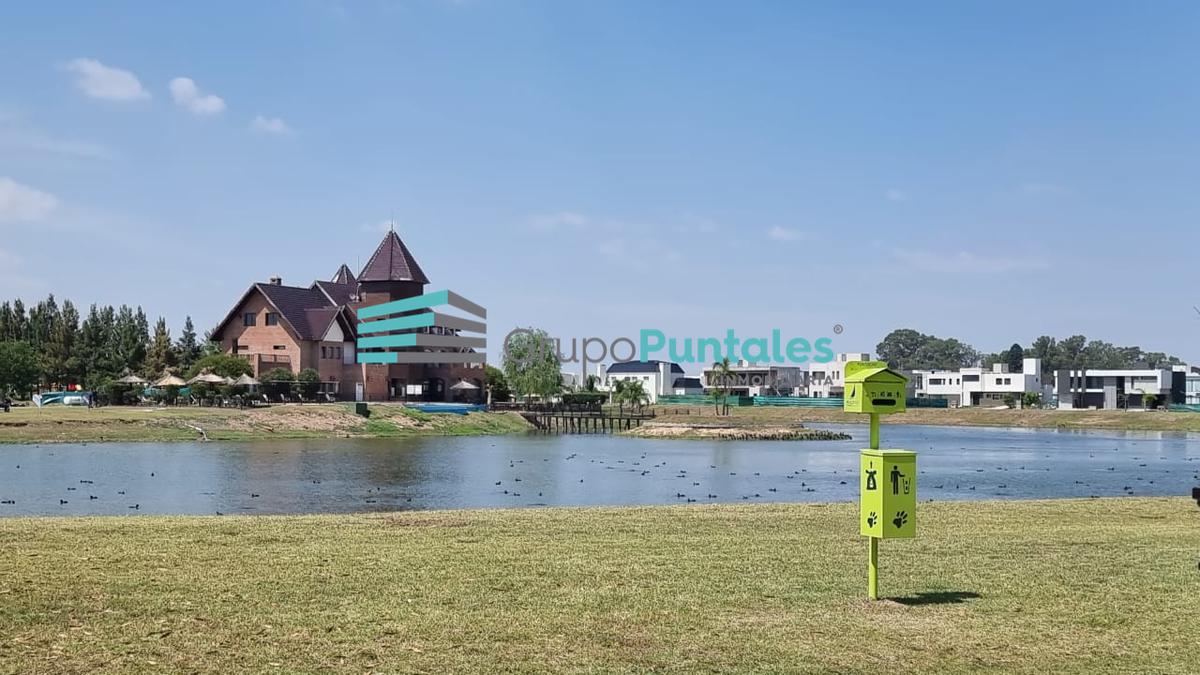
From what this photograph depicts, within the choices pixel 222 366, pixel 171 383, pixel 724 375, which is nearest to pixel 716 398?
pixel 724 375

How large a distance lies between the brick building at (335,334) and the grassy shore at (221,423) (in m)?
14.7

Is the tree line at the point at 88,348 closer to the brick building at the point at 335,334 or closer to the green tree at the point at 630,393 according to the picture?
the brick building at the point at 335,334

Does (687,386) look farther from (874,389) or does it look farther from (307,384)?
(874,389)

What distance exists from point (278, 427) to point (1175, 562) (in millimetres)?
63818

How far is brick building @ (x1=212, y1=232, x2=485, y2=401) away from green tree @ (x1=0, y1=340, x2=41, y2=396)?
1491cm

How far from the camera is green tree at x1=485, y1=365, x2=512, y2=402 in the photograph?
370ft

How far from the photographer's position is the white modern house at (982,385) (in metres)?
157

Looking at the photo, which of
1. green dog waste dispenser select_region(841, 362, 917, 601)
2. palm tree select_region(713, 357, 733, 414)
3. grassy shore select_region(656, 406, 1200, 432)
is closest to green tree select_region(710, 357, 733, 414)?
palm tree select_region(713, 357, 733, 414)

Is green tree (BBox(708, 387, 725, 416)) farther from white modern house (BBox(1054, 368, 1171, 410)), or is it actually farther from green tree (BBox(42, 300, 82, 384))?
green tree (BBox(42, 300, 82, 384))

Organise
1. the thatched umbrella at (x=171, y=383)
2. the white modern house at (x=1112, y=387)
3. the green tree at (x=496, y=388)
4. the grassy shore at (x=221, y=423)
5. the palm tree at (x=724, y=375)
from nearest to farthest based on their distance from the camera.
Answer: the grassy shore at (x=221, y=423)
the thatched umbrella at (x=171, y=383)
the green tree at (x=496, y=388)
the palm tree at (x=724, y=375)
the white modern house at (x=1112, y=387)

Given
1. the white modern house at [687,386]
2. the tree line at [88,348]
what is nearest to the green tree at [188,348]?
the tree line at [88,348]

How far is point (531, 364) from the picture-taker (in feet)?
402

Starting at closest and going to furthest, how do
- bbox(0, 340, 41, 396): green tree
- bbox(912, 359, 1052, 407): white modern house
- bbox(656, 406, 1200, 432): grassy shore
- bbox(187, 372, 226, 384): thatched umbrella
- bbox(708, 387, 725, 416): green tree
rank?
bbox(187, 372, 226, 384): thatched umbrella
bbox(0, 340, 41, 396): green tree
bbox(656, 406, 1200, 432): grassy shore
bbox(708, 387, 725, 416): green tree
bbox(912, 359, 1052, 407): white modern house

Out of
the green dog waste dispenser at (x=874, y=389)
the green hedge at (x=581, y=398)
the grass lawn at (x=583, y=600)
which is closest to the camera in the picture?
the grass lawn at (x=583, y=600)
